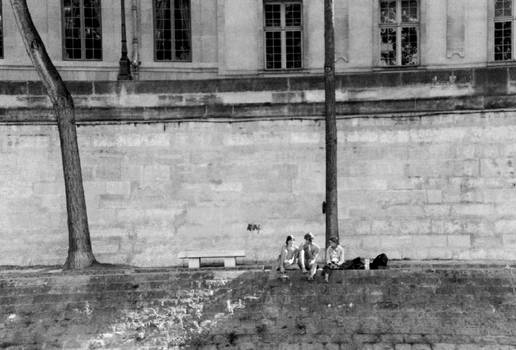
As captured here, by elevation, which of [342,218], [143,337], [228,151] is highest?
[228,151]

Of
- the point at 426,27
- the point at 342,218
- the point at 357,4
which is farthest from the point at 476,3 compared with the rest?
the point at 342,218

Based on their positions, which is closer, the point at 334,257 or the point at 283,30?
the point at 334,257

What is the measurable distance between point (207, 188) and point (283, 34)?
9.10 metres

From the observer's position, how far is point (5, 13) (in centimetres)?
2745

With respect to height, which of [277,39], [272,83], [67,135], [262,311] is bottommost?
[262,311]

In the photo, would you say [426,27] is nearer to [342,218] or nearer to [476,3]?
[476,3]

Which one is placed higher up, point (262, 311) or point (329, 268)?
point (329, 268)

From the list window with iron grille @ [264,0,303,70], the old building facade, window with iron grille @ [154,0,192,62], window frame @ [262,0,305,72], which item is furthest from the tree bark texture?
window with iron grille @ [154,0,192,62]

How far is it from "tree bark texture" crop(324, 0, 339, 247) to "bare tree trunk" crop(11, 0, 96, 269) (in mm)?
4907

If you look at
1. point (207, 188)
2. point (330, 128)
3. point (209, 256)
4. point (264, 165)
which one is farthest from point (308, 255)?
point (207, 188)

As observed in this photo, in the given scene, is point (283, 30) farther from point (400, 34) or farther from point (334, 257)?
point (334, 257)

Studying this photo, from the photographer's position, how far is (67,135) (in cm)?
1789

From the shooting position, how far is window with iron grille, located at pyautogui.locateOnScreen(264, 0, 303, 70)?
2755 cm

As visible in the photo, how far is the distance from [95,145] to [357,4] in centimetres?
1068
